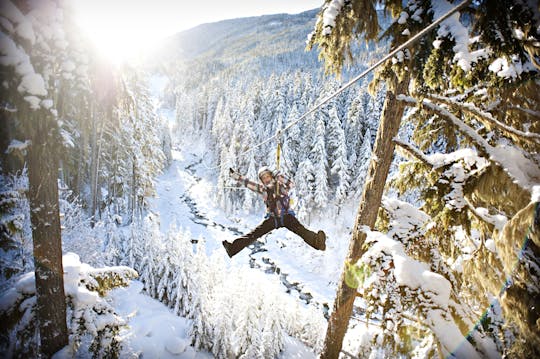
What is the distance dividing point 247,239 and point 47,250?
11.7 feet

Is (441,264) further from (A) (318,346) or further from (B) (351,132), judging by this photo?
(B) (351,132)

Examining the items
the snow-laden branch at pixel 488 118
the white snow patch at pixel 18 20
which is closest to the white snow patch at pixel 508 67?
the snow-laden branch at pixel 488 118

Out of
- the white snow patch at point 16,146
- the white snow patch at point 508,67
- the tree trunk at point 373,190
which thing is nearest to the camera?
the white snow patch at point 508,67

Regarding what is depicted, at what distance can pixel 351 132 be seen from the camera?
39.8m

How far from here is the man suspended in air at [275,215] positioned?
19.1 ft

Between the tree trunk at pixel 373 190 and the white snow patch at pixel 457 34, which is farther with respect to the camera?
the tree trunk at pixel 373 190

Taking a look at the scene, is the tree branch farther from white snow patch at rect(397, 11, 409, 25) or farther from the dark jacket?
the dark jacket

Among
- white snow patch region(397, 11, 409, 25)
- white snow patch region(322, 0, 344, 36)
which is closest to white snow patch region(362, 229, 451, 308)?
white snow patch region(397, 11, 409, 25)

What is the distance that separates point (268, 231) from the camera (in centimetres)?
587

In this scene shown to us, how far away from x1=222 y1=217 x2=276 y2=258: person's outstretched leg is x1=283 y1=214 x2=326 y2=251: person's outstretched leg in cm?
34

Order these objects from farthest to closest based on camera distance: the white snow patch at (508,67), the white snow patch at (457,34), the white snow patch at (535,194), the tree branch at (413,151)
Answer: the tree branch at (413,151)
the white snow patch at (457,34)
the white snow patch at (508,67)
the white snow patch at (535,194)

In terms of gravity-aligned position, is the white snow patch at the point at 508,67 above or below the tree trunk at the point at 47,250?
above

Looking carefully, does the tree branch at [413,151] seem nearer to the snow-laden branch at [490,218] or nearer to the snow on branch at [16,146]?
the snow-laden branch at [490,218]

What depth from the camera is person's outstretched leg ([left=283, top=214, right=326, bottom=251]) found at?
5.82 meters
